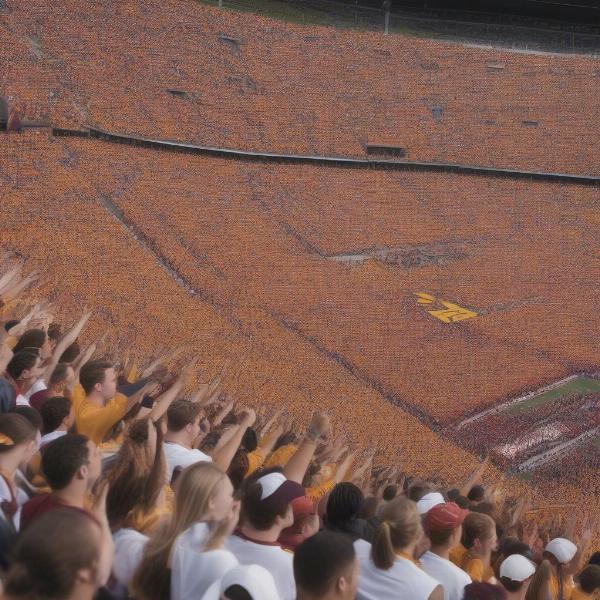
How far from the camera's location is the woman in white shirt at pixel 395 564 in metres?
3.39

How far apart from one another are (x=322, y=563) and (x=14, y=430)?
4.85 ft

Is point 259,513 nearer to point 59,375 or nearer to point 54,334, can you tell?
point 59,375

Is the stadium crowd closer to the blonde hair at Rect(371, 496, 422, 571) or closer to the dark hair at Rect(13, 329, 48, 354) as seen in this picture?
the blonde hair at Rect(371, 496, 422, 571)

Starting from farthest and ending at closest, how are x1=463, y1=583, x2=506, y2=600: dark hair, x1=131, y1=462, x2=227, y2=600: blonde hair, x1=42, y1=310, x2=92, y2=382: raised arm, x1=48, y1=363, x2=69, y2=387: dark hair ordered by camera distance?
1. x1=42, y1=310, x2=92, y2=382: raised arm
2. x1=48, y1=363, x2=69, y2=387: dark hair
3. x1=463, y1=583, x2=506, y2=600: dark hair
4. x1=131, y1=462, x2=227, y2=600: blonde hair

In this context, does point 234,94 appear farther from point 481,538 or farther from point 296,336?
point 481,538

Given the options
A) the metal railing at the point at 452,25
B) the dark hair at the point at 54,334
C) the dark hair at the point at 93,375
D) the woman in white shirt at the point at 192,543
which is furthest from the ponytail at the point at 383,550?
the metal railing at the point at 452,25

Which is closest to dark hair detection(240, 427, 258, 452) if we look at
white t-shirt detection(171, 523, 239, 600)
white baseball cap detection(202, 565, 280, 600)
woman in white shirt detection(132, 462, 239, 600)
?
woman in white shirt detection(132, 462, 239, 600)

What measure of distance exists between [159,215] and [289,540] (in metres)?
17.7

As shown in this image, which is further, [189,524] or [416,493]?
[416,493]

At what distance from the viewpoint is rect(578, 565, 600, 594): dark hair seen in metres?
5.05

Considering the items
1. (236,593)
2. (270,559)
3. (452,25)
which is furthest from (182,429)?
(452,25)

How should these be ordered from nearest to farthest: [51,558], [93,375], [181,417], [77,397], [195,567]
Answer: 1. [51,558]
2. [195,567]
3. [181,417]
4. [93,375]
5. [77,397]

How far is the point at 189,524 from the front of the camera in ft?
10.3

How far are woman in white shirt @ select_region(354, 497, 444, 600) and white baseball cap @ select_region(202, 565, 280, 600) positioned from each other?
2.44 ft
